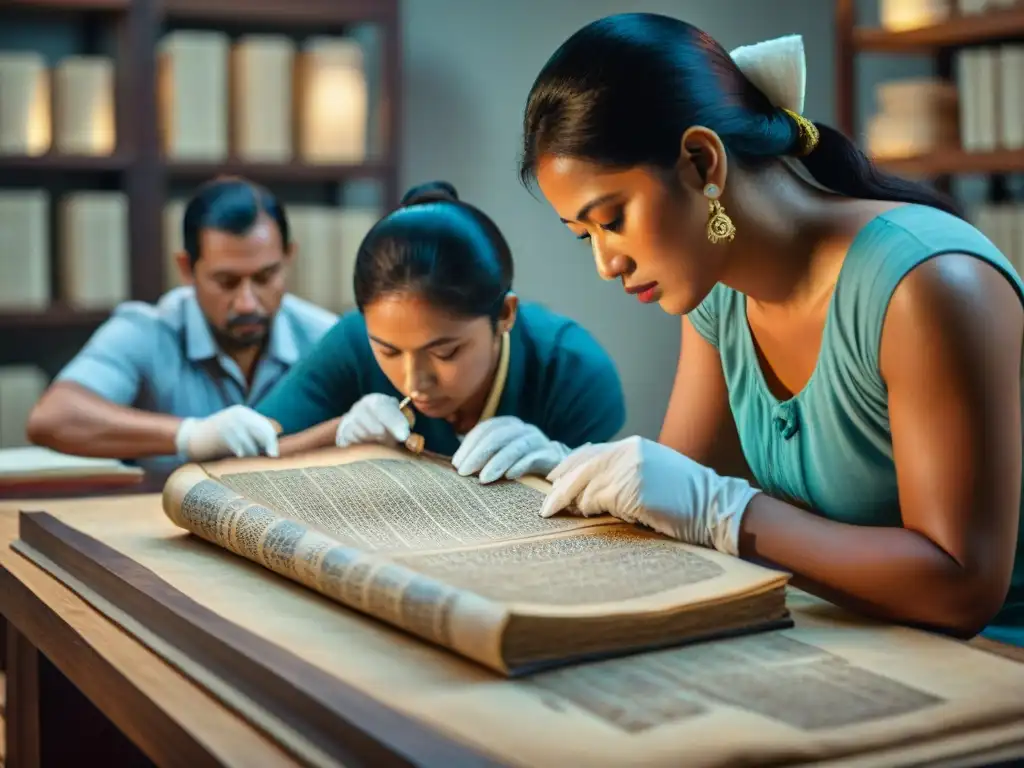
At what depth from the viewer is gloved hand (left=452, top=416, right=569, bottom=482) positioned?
1207 millimetres

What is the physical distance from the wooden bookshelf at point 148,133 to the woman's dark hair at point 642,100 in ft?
7.30

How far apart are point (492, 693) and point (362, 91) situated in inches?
110

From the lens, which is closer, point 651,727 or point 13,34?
point 651,727

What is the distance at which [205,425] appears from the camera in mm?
2051

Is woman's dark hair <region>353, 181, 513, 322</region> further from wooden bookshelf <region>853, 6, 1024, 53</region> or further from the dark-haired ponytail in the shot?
wooden bookshelf <region>853, 6, 1024, 53</region>

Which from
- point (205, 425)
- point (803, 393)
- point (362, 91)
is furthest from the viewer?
point (362, 91)

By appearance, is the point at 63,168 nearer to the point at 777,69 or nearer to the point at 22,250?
the point at 22,250

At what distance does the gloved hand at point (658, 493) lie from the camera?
37.6 inches

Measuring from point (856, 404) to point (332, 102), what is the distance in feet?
8.14

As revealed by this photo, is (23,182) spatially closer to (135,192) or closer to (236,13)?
(135,192)

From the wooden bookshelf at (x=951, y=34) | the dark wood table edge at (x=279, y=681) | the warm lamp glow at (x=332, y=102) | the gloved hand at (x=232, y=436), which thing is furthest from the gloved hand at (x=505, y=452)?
the wooden bookshelf at (x=951, y=34)

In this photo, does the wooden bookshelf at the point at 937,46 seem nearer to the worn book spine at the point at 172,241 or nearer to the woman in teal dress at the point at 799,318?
the worn book spine at the point at 172,241

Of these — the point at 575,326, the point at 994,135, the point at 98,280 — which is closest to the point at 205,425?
the point at 575,326

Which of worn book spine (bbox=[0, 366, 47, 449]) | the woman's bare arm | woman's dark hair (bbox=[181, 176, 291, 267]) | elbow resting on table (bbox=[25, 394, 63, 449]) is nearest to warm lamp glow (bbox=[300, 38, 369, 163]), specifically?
woman's dark hair (bbox=[181, 176, 291, 267])
